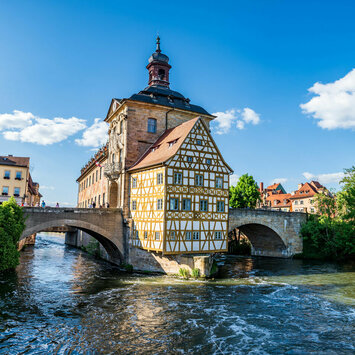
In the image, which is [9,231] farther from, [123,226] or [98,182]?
[98,182]

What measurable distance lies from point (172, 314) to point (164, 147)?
14.7m

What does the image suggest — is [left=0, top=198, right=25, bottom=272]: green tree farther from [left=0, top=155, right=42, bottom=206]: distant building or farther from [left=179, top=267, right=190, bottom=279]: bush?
[left=0, top=155, right=42, bottom=206]: distant building

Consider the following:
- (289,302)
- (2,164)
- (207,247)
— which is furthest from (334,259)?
(2,164)

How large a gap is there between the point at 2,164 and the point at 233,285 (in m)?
37.8

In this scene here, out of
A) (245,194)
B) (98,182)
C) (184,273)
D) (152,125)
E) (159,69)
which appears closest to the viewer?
(184,273)

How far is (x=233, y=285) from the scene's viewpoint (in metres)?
22.3

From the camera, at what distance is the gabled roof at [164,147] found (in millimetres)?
25039

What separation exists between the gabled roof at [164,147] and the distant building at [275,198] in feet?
147

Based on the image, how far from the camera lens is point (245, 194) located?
157 feet

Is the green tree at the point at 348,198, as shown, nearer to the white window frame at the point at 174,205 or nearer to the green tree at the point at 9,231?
the white window frame at the point at 174,205

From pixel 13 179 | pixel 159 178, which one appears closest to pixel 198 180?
pixel 159 178

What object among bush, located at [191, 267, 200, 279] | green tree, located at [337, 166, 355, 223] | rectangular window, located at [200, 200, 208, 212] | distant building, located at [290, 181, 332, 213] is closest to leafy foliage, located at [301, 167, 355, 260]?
green tree, located at [337, 166, 355, 223]

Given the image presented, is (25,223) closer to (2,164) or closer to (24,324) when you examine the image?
(24,324)

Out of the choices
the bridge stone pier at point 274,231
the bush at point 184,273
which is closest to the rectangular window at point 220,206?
the bush at point 184,273
